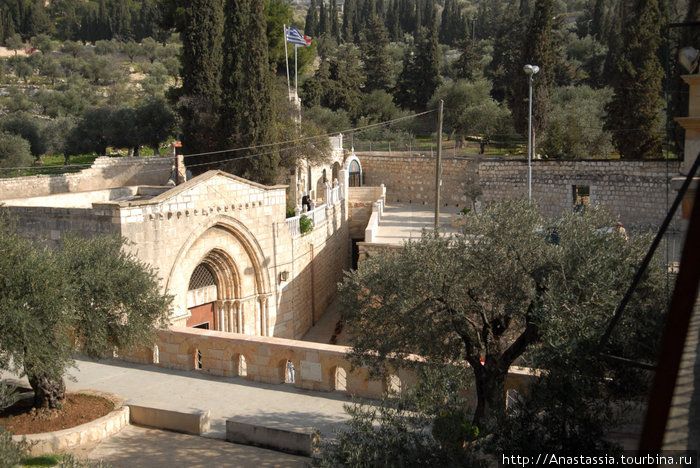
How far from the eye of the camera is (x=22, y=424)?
7.91m

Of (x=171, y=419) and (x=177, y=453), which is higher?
(x=171, y=419)

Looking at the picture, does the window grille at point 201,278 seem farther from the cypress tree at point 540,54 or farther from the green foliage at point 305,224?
the cypress tree at point 540,54

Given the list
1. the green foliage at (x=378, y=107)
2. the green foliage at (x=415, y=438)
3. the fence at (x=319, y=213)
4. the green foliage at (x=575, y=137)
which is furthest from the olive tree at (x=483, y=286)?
the green foliage at (x=378, y=107)

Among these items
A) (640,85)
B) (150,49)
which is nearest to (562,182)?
(640,85)

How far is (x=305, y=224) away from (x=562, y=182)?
11.0 meters

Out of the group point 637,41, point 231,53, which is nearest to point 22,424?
point 231,53

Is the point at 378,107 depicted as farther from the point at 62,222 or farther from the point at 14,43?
the point at 14,43

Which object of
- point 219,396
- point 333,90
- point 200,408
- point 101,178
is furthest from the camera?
point 333,90

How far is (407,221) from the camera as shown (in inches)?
1007

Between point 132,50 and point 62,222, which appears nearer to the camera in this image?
point 62,222

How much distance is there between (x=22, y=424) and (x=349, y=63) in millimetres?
51060

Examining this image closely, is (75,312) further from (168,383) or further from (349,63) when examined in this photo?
(349,63)

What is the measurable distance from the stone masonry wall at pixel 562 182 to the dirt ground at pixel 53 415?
14.2 metres

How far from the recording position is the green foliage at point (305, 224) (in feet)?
61.1
